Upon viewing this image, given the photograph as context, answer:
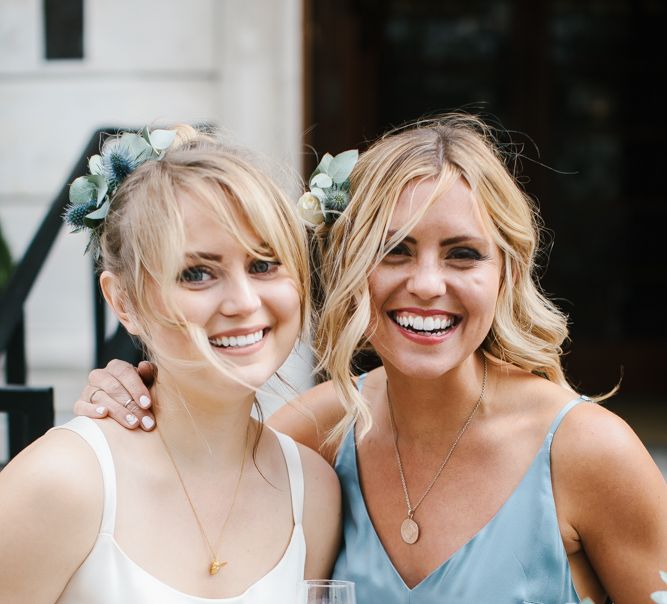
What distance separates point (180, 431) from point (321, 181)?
0.77 m

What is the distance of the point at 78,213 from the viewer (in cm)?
228

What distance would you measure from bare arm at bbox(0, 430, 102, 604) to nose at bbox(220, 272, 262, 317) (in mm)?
448

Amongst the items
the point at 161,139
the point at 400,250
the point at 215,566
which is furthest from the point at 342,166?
the point at 215,566

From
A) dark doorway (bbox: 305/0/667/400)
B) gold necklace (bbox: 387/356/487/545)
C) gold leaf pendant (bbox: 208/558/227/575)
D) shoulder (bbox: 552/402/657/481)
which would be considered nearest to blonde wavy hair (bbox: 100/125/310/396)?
gold leaf pendant (bbox: 208/558/227/575)

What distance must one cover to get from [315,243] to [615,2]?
19.0 feet

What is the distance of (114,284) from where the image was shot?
2170mm

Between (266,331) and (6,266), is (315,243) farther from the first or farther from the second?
(6,266)

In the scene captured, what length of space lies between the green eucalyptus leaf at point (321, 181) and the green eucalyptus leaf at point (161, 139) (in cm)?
45

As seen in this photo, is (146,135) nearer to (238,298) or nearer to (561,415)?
(238,298)

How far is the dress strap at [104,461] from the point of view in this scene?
2.00m

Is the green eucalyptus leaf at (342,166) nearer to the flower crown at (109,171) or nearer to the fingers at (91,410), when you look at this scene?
the flower crown at (109,171)

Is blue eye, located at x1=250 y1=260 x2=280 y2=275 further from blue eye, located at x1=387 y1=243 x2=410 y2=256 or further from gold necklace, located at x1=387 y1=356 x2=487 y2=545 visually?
gold necklace, located at x1=387 y1=356 x2=487 y2=545

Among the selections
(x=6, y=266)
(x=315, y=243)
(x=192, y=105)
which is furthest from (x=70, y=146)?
(x=315, y=243)

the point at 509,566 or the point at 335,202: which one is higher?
the point at 335,202
